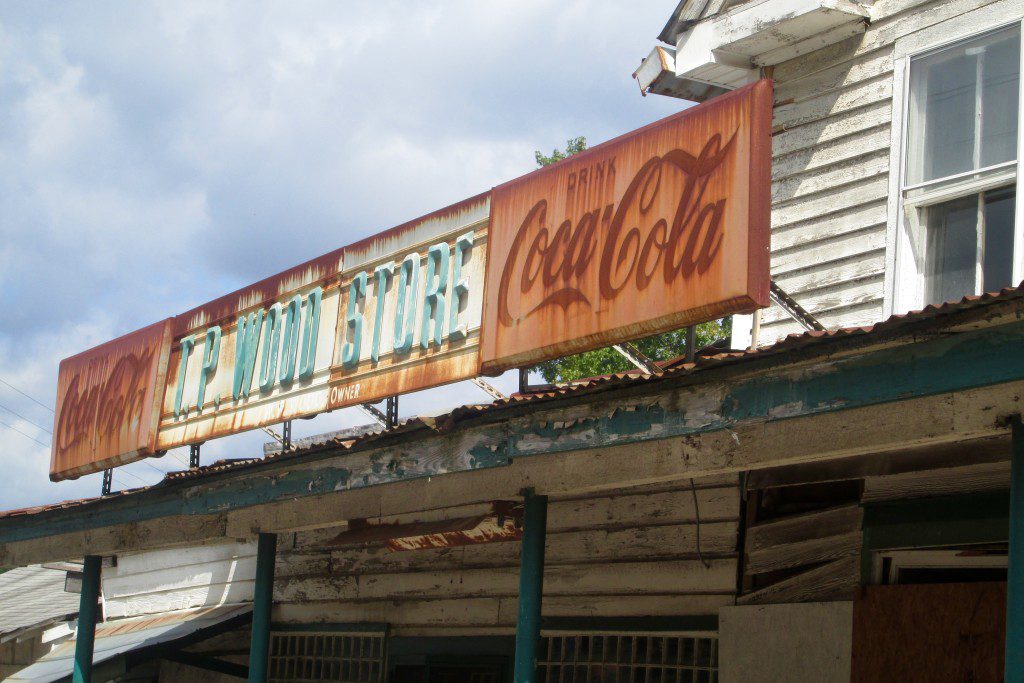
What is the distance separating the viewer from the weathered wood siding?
27.7 ft

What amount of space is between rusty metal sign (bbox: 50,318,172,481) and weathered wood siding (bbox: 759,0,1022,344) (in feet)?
16.7

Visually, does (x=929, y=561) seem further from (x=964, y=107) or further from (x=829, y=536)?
(x=964, y=107)

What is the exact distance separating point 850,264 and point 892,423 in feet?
11.9

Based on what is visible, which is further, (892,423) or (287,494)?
(287,494)

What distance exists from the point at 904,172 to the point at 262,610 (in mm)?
5398

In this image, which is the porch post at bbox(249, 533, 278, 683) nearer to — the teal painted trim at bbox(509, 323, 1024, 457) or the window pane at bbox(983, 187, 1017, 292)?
the teal painted trim at bbox(509, 323, 1024, 457)

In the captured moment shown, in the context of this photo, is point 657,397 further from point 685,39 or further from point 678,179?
point 685,39

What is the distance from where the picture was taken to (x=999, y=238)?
7.89m

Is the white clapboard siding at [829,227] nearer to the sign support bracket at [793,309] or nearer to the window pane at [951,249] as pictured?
the window pane at [951,249]

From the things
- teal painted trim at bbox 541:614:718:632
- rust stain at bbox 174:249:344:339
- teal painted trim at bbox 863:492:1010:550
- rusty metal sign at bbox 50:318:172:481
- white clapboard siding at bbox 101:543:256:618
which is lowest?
teal painted trim at bbox 541:614:718:632

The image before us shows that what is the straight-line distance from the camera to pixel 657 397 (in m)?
5.96

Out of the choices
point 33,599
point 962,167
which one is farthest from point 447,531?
point 33,599

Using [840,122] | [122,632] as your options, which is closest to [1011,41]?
[840,122]

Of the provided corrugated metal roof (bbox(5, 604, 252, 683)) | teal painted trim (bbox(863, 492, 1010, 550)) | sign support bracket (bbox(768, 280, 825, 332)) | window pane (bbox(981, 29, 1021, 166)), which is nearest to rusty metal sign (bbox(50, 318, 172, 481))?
corrugated metal roof (bbox(5, 604, 252, 683))
